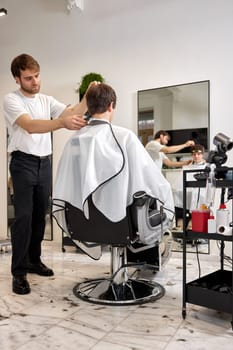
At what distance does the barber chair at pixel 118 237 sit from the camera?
1.75 meters

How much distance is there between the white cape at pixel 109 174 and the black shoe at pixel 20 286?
642 mm

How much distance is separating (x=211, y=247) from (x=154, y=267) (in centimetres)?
80

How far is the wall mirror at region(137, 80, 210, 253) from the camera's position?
3.04 meters

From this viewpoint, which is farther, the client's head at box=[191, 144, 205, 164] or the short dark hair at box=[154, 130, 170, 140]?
the short dark hair at box=[154, 130, 170, 140]

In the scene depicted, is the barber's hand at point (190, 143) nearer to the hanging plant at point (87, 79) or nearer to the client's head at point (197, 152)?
the client's head at point (197, 152)

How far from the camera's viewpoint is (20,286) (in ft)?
6.85

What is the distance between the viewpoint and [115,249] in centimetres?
204

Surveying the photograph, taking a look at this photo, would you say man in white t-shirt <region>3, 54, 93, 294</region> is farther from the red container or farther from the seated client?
the red container

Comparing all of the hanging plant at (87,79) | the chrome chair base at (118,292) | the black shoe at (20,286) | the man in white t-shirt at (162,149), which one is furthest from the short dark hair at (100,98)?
the hanging plant at (87,79)

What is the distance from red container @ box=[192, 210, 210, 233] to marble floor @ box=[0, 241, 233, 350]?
1.43 feet

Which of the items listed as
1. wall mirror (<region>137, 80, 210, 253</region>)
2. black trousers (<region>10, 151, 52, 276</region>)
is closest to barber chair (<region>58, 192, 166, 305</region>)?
black trousers (<region>10, 151, 52, 276</region>)

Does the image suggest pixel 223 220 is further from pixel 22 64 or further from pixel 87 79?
pixel 87 79

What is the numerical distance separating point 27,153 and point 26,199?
30 centimetres

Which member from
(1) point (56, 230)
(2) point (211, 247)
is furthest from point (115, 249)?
(1) point (56, 230)
